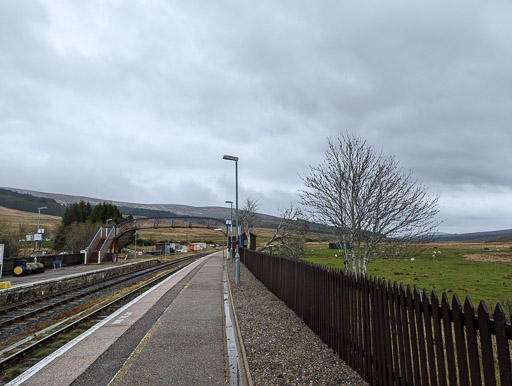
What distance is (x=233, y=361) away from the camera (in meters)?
6.69

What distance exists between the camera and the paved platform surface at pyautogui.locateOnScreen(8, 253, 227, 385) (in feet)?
19.4

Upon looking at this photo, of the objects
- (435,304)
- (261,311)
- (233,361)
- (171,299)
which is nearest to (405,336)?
(435,304)

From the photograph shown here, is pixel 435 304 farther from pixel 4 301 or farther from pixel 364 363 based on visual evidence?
pixel 4 301

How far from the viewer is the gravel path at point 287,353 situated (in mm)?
5682

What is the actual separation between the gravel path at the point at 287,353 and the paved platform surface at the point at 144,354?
696 mm

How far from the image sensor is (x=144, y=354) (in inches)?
279

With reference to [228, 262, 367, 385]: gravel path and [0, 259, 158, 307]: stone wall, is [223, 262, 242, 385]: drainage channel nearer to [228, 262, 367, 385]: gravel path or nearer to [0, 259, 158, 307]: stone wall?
[228, 262, 367, 385]: gravel path

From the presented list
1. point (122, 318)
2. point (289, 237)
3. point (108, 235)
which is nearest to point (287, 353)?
point (122, 318)

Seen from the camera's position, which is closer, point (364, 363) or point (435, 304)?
point (435, 304)

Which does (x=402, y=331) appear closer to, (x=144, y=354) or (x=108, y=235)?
(x=144, y=354)

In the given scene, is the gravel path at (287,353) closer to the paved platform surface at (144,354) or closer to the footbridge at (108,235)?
the paved platform surface at (144,354)

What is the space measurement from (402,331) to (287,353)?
2.99 m

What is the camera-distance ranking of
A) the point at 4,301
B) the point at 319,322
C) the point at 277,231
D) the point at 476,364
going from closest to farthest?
the point at 476,364 < the point at 319,322 < the point at 4,301 < the point at 277,231

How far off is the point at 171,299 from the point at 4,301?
856 cm
